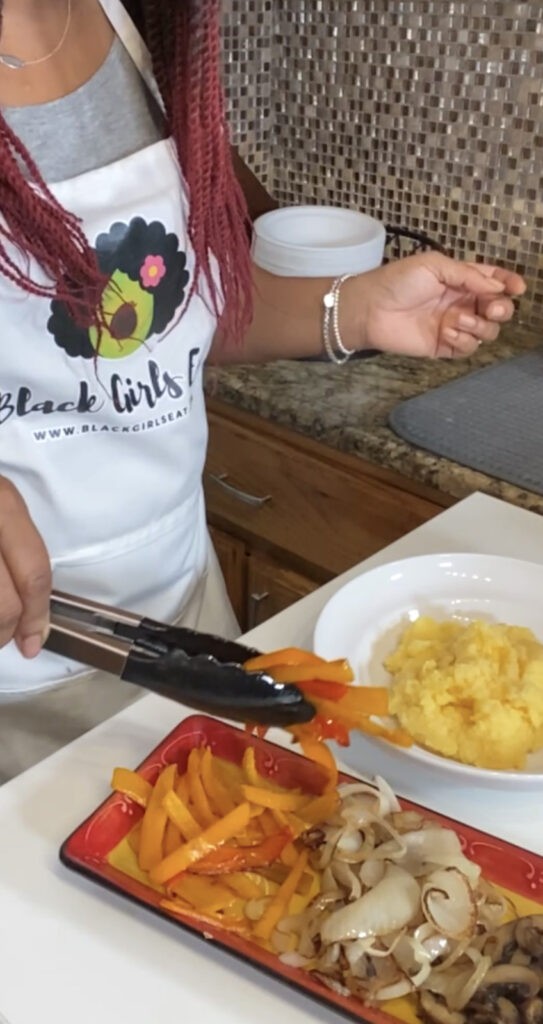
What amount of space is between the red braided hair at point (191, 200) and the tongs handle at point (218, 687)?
0.31 meters

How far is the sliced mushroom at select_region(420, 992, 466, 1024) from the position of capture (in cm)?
49

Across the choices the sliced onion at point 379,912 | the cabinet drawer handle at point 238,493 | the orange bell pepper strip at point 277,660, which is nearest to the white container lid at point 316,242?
the cabinet drawer handle at point 238,493

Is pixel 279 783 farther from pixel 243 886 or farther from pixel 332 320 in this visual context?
pixel 332 320

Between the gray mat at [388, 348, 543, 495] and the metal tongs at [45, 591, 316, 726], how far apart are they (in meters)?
0.60

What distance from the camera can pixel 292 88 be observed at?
1689 mm

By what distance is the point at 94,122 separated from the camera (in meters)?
0.81

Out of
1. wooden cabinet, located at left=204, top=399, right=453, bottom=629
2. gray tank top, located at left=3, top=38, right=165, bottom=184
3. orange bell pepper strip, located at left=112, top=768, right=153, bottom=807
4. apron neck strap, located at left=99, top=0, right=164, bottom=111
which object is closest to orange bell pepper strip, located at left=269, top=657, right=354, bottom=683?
orange bell pepper strip, located at left=112, top=768, right=153, bottom=807

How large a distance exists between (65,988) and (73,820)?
0.11m

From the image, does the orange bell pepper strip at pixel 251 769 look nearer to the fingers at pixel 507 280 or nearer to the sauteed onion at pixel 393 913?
the sauteed onion at pixel 393 913

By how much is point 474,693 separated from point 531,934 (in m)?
0.19

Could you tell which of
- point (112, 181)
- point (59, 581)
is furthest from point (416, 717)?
point (112, 181)

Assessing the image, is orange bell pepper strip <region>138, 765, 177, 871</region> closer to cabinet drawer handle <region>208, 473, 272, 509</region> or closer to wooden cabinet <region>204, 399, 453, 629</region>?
wooden cabinet <region>204, 399, 453, 629</region>

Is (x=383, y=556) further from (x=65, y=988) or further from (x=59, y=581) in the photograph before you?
(x=65, y=988)

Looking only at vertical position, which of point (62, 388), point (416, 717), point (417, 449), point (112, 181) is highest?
point (112, 181)
